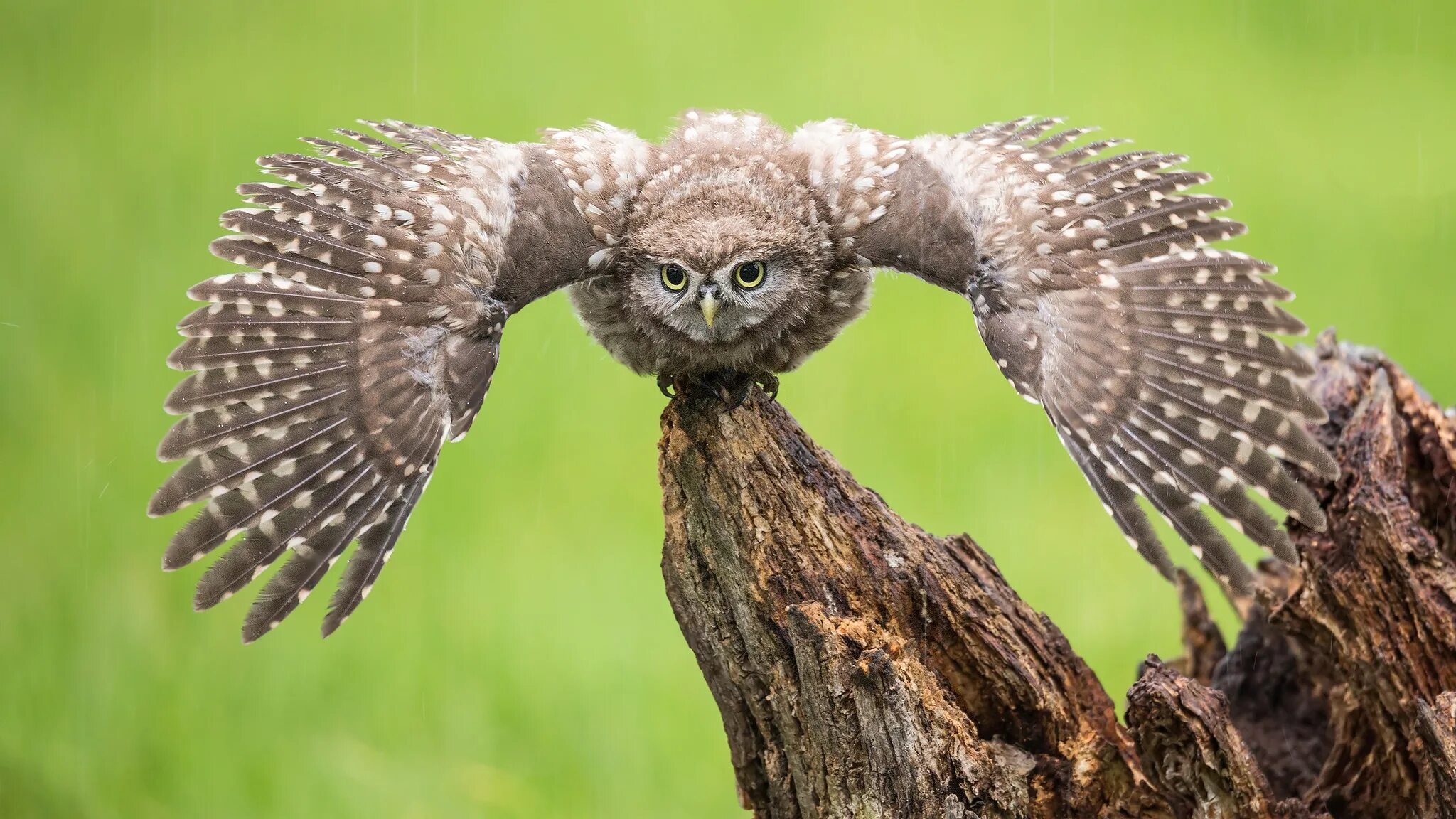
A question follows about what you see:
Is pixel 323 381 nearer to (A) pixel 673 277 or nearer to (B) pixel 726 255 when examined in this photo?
(A) pixel 673 277

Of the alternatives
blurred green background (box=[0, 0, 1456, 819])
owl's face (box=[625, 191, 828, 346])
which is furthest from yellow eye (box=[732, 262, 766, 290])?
blurred green background (box=[0, 0, 1456, 819])

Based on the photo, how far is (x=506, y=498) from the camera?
6984mm

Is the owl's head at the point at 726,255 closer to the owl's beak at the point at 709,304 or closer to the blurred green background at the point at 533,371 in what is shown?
the owl's beak at the point at 709,304

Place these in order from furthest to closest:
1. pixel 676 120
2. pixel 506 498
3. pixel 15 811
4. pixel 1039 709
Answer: pixel 506 498 → pixel 15 811 → pixel 676 120 → pixel 1039 709

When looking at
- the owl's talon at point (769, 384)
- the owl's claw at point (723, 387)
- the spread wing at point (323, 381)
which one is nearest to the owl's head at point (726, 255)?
the owl's claw at point (723, 387)

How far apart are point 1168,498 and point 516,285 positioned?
7.06ft

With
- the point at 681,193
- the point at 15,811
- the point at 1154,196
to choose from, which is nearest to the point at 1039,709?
the point at 1154,196

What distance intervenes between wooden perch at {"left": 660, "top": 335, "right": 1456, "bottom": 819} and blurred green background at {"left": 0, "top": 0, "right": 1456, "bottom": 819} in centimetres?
262

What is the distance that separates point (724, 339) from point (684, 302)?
0.78 ft

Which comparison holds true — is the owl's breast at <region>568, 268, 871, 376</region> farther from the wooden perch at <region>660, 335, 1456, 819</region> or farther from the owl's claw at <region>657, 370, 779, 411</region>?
the wooden perch at <region>660, 335, 1456, 819</region>

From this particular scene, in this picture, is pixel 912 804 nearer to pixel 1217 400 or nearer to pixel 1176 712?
pixel 1176 712

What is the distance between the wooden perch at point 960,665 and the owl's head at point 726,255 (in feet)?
1.07

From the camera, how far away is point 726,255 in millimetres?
3902

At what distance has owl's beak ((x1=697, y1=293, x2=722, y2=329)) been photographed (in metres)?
3.90
